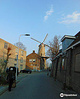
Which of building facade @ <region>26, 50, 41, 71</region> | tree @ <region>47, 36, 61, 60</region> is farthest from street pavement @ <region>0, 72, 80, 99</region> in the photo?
building facade @ <region>26, 50, 41, 71</region>

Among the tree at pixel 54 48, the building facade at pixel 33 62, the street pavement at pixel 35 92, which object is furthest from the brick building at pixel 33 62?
the street pavement at pixel 35 92

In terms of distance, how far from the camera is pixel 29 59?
5719 centimetres

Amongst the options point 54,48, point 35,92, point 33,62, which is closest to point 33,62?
point 33,62

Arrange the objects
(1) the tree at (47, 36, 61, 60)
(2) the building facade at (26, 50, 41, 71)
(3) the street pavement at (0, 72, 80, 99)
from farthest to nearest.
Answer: (2) the building facade at (26, 50, 41, 71), (1) the tree at (47, 36, 61, 60), (3) the street pavement at (0, 72, 80, 99)

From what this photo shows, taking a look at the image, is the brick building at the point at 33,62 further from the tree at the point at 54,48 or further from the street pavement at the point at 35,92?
the street pavement at the point at 35,92

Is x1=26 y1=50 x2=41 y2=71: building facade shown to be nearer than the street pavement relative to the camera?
No

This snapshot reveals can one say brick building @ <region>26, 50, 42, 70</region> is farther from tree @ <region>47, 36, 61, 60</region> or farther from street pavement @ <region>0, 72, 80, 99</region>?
street pavement @ <region>0, 72, 80, 99</region>

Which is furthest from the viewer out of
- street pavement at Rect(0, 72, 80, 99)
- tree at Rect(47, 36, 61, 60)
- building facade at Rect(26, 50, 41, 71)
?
building facade at Rect(26, 50, 41, 71)

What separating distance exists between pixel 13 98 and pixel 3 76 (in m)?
5.16

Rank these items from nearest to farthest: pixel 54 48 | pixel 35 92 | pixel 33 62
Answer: pixel 35 92
pixel 54 48
pixel 33 62

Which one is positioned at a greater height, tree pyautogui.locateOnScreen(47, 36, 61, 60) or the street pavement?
tree pyautogui.locateOnScreen(47, 36, 61, 60)

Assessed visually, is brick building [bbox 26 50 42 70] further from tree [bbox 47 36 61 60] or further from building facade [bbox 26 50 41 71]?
tree [bbox 47 36 61 60]

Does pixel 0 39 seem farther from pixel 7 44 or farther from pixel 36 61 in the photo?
pixel 36 61

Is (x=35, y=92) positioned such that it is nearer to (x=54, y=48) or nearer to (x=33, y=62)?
(x=54, y=48)
